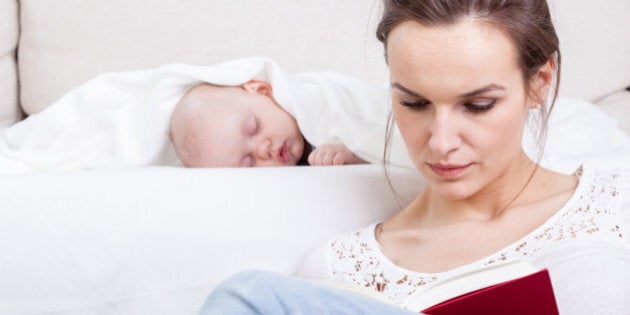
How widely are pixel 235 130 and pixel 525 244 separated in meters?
0.79

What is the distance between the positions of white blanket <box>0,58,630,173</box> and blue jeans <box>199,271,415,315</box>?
867 millimetres

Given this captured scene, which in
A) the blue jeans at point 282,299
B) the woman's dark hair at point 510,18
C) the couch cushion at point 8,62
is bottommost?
the couch cushion at point 8,62

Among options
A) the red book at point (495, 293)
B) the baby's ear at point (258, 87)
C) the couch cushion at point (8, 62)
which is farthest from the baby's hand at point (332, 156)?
the couch cushion at point (8, 62)

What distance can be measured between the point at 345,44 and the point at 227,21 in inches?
12.5

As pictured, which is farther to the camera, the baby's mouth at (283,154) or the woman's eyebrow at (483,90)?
the baby's mouth at (283,154)

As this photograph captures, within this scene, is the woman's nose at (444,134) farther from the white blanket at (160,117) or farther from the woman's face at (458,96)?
the white blanket at (160,117)

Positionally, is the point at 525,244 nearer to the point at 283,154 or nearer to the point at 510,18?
the point at 510,18

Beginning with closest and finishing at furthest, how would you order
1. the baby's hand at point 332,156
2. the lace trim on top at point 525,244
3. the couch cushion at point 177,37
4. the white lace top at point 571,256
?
1. the white lace top at point 571,256
2. the lace trim on top at point 525,244
3. the baby's hand at point 332,156
4. the couch cushion at point 177,37

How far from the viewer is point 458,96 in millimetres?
1144

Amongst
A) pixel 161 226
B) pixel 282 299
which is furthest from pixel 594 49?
pixel 282 299

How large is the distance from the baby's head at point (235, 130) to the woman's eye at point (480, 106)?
2.40 feet

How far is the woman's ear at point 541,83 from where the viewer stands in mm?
1222

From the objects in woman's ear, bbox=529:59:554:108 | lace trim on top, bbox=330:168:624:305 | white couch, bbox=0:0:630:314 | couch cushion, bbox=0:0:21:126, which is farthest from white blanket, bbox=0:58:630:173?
woman's ear, bbox=529:59:554:108

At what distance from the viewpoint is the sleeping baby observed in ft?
6.00
